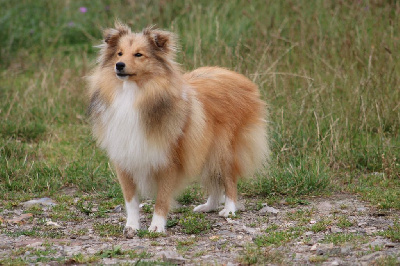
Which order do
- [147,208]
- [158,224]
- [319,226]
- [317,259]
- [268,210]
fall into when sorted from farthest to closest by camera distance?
[147,208]
[268,210]
[158,224]
[319,226]
[317,259]

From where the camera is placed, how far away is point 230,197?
18.5ft

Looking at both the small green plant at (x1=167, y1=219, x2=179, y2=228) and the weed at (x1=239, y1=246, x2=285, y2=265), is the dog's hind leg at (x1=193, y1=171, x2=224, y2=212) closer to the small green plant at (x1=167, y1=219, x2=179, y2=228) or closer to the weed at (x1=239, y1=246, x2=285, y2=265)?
the small green plant at (x1=167, y1=219, x2=179, y2=228)

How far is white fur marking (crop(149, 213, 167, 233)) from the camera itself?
16.3 ft

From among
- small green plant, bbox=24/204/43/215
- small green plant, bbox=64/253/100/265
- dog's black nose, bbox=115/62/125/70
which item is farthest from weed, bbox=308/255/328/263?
small green plant, bbox=24/204/43/215

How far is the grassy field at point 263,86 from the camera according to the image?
631cm

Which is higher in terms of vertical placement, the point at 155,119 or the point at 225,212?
the point at 155,119

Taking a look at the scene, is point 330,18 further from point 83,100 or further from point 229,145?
point 229,145

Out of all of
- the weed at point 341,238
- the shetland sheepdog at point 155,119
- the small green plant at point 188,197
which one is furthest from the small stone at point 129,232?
the weed at point 341,238

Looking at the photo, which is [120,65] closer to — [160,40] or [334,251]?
[160,40]

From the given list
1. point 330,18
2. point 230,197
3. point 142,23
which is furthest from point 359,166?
point 142,23

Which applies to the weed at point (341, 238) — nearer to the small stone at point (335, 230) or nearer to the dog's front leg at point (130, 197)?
the small stone at point (335, 230)

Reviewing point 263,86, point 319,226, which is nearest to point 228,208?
point 319,226

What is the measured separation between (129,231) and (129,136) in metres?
0.73

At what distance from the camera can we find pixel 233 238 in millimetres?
4793
